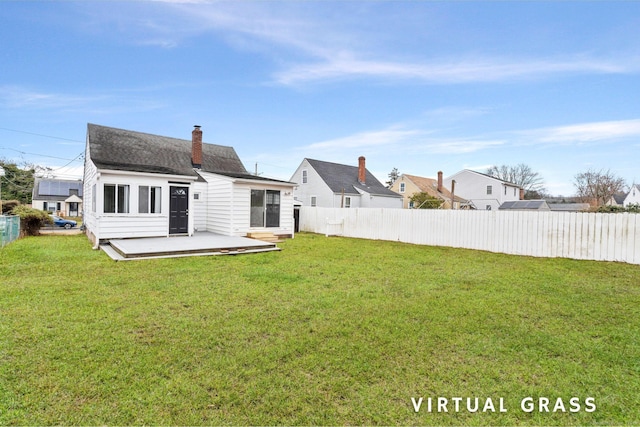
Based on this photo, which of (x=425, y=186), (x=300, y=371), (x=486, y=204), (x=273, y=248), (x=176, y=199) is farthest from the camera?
(x=486, y=204)

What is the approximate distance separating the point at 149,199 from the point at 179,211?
1.18 meters

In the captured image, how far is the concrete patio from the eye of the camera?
338 inches

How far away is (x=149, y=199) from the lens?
1169 cm

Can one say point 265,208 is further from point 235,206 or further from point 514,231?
point 514,231

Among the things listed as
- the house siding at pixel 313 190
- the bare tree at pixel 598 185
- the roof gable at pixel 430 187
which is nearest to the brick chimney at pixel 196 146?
the house siding at pixel 313 190

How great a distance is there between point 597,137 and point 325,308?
27.7 meters

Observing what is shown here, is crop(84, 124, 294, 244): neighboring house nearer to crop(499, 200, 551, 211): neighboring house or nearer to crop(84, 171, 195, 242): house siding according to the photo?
crop(84, 171, 195, 242): house siding

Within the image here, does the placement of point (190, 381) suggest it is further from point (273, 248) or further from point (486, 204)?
point (486, 204)

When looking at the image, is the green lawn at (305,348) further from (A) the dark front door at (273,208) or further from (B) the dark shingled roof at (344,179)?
(B) the dark shingled roof at (344,179)

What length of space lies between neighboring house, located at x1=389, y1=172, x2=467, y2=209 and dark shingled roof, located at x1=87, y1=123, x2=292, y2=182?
20242 mm

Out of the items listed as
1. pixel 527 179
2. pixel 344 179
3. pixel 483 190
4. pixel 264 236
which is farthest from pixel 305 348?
pixel 527 179

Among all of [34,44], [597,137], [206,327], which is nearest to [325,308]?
[206,327]

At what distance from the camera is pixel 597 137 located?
2270cm

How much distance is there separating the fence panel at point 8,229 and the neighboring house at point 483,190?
39360 millimetres
